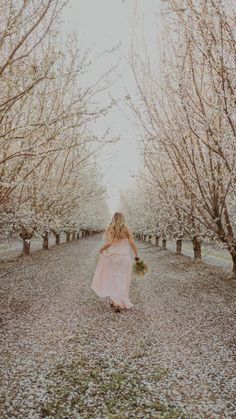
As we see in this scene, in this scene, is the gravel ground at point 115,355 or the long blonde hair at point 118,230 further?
the long blonde hair at point 118,230

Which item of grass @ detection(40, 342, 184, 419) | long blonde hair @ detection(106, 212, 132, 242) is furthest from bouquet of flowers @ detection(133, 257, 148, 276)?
grass @ detection(40, 342, 184, 419)

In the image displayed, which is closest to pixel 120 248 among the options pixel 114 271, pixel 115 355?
pixel 114 271

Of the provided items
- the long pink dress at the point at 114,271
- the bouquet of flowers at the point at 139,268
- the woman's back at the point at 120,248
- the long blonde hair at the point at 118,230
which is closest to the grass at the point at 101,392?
the long pink dress at the point at 114,271

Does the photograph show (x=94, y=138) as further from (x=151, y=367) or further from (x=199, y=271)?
(x=199, y=271)

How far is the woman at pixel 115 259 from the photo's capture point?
11.3m

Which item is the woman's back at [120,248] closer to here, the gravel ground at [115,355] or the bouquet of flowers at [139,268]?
the bouquet of flowers at [139,268]

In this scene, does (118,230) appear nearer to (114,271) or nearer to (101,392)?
(114,271)

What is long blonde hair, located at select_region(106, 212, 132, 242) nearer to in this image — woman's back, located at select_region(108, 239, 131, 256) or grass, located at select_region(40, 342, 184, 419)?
woman's back, located at select_region(108, 239, 131, 256)

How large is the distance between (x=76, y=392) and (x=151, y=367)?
147 cm

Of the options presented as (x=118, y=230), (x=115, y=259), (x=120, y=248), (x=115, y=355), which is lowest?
(x=115, y=355)

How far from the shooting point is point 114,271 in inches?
447

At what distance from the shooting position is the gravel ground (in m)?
5.21

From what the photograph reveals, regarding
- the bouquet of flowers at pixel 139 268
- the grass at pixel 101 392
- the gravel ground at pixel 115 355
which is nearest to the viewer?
the grass at pixel 101 392

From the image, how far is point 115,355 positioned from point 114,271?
428cm
